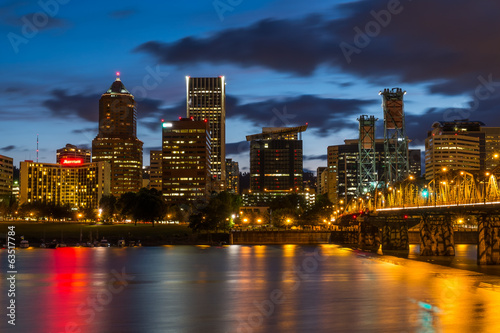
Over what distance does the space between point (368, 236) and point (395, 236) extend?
32437mm

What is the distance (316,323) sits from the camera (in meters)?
50.6

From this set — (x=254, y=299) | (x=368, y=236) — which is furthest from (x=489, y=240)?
(x=368, y=236)

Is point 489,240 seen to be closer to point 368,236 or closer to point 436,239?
point 436,239

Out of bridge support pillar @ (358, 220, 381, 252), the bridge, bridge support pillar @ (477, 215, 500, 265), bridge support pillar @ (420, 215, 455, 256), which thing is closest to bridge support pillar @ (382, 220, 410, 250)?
the bridge

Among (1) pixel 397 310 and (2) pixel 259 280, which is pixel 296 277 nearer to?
(2) pixel 259 280

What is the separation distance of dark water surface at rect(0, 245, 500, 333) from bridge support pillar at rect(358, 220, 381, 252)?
237 ft

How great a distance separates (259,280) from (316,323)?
33.5 m

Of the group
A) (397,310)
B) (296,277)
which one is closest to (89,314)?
(397,310)

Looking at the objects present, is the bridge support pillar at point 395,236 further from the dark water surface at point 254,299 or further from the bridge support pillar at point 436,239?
the dark water surface at point 254,299

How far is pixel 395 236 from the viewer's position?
506 feet

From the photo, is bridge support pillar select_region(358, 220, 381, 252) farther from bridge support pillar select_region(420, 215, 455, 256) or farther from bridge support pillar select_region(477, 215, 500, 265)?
bridge support pillar select_region(477, 215, 500, 265)

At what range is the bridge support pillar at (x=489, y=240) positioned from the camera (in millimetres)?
94125

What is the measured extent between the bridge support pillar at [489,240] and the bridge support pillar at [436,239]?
26.1 metres

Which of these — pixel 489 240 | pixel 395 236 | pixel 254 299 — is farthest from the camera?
pixel 395 236
